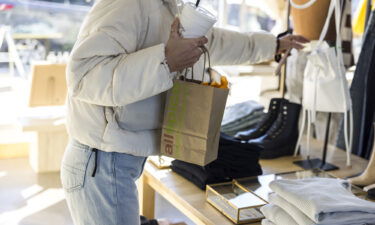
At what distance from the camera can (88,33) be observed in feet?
4.39

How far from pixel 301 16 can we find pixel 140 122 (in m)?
0.99

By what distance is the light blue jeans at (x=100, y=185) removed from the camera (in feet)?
4.72

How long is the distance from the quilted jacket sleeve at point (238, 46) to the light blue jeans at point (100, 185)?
58cm

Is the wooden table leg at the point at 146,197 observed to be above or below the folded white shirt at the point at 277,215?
below

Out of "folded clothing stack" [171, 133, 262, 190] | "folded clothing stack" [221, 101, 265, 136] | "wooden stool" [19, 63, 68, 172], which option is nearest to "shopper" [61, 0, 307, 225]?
"folded clothing stack" [171, 133, 262, 190]

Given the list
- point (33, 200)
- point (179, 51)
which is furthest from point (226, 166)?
point (33, 200)

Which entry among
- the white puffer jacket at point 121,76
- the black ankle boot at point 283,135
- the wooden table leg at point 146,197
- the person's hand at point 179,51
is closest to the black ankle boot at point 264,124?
the black ankle boot at point 283,135

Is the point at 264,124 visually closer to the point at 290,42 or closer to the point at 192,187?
the point at 290,42

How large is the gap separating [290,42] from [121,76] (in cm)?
94

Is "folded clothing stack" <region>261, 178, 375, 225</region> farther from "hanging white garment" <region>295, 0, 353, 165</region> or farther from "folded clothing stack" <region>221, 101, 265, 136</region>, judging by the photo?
"folded clothing stack" <region>221, 101, 265, 136</region>

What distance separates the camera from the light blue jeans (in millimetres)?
1439

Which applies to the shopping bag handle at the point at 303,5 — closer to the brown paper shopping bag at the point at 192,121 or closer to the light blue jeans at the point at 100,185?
the brown paper shopping bag at the point at 192,121

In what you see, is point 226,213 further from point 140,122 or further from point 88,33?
point 88,33

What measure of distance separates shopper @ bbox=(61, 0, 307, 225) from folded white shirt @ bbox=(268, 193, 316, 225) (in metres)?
0.39
